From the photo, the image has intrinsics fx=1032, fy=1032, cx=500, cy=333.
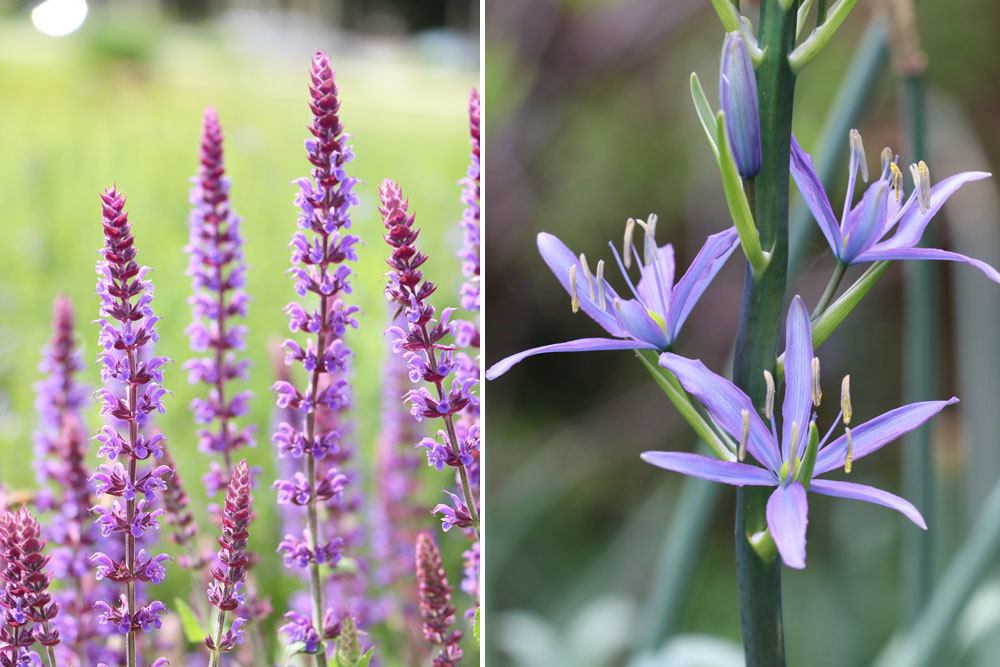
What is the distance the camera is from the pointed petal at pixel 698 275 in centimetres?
35

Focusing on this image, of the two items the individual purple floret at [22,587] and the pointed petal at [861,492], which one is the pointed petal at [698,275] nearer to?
the pointed petal at [861,492]

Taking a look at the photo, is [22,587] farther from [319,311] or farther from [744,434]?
[744,434]

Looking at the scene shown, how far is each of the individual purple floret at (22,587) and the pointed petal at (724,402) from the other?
274 mm

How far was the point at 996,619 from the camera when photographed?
877 mm

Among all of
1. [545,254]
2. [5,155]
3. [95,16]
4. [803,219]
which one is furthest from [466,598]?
[95,16]

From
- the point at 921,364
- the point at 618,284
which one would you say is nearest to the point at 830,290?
the point at 921,364

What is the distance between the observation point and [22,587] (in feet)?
1.41

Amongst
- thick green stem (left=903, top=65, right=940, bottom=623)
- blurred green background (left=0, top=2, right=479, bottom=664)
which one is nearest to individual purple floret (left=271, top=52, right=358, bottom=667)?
blurred green background (left=0, top=2, right=479, bottom=664)

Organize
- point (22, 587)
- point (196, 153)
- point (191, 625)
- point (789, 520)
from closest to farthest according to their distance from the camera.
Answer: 1. point (789, 520)
2. point (22, 587)
3. point (191, 625)
4. point (196, 153)

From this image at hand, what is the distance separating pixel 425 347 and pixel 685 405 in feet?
0.53

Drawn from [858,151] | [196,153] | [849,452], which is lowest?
[849,452]

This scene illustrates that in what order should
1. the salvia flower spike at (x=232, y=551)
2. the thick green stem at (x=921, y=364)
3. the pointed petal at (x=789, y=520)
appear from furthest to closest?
the thick green stem at (x=921, y=364) < the salvia flower spike at (x=232, y=551) < the pointed petal at (x=789, y=520)

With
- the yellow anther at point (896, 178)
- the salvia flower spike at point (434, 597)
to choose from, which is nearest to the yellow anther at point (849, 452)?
the yellow anther at point (896, 178)

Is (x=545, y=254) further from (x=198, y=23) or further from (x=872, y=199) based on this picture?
(x=198, y=23)
